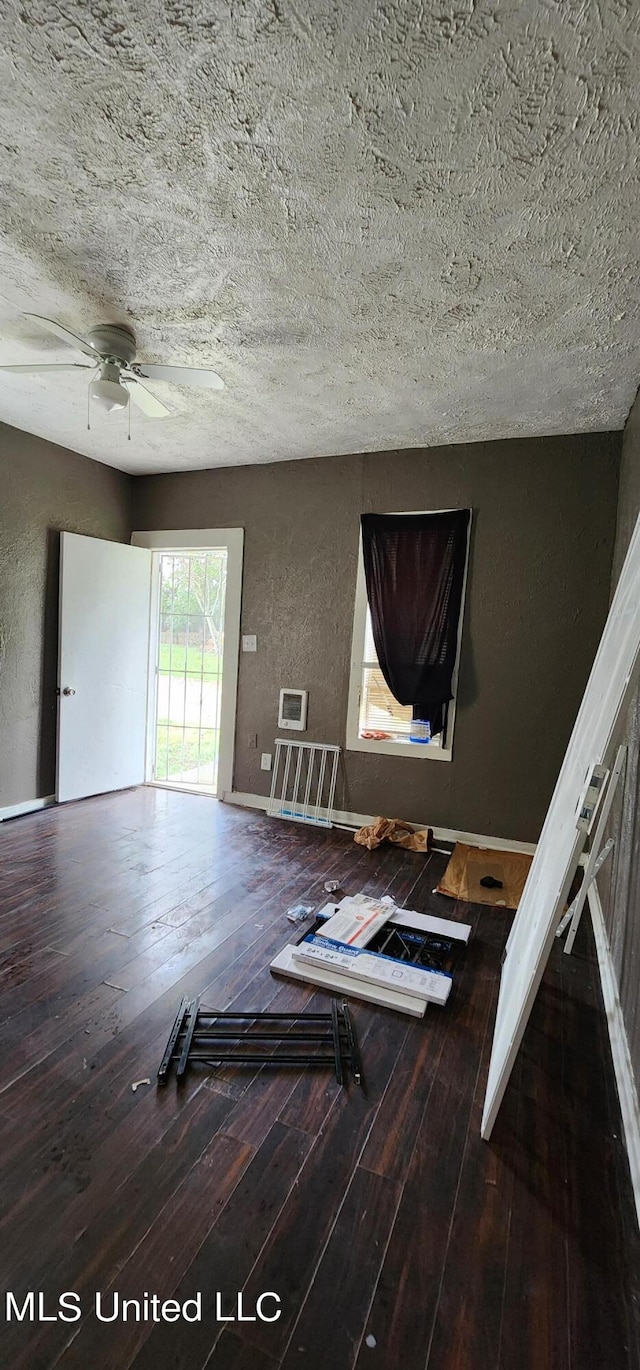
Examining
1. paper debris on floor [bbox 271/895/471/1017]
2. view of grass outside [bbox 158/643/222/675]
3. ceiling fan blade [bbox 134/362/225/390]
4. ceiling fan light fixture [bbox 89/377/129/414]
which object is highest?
ceiling fan blade [bbox 134/362/225/390]

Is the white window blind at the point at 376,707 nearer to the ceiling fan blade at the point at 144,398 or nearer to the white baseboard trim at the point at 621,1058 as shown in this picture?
the white baseboard trim at the point at 621,1058

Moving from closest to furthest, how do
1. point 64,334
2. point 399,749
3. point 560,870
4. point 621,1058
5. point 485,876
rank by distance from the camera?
point 560,870
point 621,1058
point 64,334
point 485,876
point 399,749

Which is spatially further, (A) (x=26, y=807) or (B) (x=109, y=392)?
(A) (x=26, y=807)

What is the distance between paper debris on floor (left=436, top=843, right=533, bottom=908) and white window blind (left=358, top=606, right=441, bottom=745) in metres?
0.90

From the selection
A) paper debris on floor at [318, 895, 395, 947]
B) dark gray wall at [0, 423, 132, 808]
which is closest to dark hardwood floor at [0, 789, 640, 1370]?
paper debris on floor at [318, 895, 395, 947]

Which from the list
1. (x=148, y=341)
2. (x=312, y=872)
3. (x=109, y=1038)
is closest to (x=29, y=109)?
(x=148, y=341)

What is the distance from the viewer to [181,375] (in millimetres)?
2336

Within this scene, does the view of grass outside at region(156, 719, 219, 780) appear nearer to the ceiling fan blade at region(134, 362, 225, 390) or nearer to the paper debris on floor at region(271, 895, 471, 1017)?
the paper debris on floor at region(271, 895, 471, 1017)

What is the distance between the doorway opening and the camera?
5.05m

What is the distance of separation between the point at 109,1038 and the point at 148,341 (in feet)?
9.37

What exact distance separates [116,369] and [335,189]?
130 centimetres

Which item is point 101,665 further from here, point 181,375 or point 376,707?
point 181,375

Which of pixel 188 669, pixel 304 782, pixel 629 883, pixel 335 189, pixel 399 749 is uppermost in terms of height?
pixel 335 189

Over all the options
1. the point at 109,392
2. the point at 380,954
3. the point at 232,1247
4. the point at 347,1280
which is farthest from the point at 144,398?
the point at 347,1280
